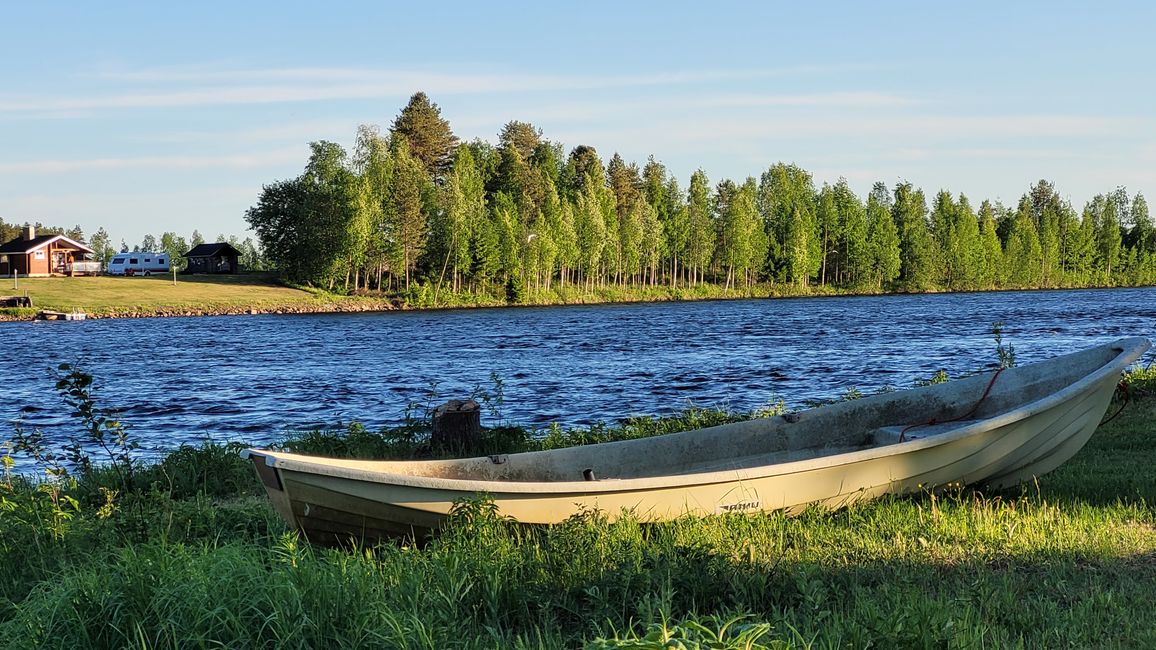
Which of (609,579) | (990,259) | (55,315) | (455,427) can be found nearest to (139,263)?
(55,315)

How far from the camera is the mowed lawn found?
232 feet

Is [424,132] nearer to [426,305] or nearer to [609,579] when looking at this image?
[426,305]

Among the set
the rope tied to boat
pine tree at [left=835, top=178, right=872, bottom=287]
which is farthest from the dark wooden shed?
the rope tied to boat

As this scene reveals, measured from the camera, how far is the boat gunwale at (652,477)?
6.90 metres

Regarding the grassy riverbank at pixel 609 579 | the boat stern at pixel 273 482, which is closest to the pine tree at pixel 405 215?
the grassy riverbank at pixel 609 579

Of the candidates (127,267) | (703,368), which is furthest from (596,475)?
(127,267)

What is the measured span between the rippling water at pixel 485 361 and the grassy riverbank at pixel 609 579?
12.4ft

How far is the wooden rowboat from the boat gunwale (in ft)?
0.04

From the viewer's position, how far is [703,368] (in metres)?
31.3

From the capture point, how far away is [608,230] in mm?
96000

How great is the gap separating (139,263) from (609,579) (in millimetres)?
119121

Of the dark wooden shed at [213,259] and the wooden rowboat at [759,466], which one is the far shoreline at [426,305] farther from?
the wooden rowboat at [759,466]

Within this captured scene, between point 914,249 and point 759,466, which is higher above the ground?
point 914,249

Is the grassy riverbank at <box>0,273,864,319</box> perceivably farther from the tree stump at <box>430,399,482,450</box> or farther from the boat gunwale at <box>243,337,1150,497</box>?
the boat gunwale at <box>243,337,1150,497</box>
